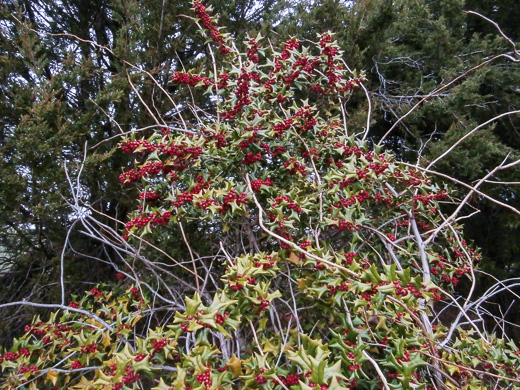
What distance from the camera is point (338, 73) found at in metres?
2.38

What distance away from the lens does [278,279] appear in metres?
2.01

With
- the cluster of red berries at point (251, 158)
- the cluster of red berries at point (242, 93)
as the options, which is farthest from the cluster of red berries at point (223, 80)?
the cluster of red berries at point (251, 158)

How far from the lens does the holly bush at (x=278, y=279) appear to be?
127cm

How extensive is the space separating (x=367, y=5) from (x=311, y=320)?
3.13 meters

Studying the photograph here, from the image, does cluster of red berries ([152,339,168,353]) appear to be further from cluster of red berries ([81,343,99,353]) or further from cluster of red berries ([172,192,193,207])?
cluster of red berries ([172,192,193,207])

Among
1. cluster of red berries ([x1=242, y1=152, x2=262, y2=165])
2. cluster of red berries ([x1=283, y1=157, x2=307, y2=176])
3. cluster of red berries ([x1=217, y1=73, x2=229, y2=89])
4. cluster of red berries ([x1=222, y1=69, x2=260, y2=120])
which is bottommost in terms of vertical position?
cluster of red berries ([x1=283, y1=157, x2=307, y2=176])

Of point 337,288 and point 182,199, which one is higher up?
point 182,199

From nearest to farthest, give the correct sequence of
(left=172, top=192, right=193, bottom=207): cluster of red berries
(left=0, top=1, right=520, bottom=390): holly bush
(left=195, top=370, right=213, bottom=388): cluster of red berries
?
(left=195, top=370, right=213, bottom=388): cluster of red berries, (left=0, top=1, right=520, bottom=390): holly bush, (left=172, top=192, right=193, bottom=207): cluster of red berries

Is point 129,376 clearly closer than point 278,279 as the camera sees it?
Yes

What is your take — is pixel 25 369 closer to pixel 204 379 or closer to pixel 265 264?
pixel 204 379

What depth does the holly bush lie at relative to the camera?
1.27 m

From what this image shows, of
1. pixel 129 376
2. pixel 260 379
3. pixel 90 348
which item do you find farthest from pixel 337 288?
pixel 90 348

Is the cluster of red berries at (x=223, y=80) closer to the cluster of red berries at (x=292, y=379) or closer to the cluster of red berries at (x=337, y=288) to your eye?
the cluster of red berries at (x=337, y=288)

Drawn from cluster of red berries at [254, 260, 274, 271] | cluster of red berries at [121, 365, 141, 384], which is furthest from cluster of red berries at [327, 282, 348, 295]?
cluster of red berries at [121, 365, 141, 384]
